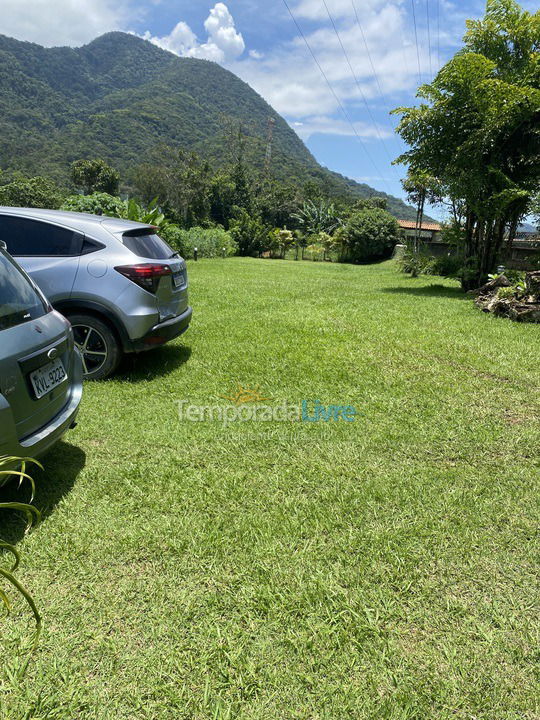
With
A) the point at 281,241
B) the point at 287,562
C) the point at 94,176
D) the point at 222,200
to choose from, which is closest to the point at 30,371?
the point at 287,562

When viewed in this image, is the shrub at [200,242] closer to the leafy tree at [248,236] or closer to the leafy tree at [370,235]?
the leafy tree at [248,236]

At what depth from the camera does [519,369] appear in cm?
517

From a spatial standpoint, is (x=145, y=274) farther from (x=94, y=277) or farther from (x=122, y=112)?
(x=122, y=112)

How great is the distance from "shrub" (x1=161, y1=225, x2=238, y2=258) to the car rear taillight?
1792 cm

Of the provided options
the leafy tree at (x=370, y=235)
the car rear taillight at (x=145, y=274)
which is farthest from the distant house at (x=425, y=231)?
the car rear taillight at (x=145, y=274)

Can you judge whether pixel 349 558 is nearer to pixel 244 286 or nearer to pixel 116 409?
pixel 116 409

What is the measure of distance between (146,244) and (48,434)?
2.89 meters

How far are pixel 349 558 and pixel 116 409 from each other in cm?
264

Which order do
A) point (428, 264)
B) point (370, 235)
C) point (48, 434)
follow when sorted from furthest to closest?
1. point (370, 235)
2. point (428, 264)
3. point (48, 434)

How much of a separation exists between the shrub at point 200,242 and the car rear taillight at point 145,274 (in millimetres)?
17925

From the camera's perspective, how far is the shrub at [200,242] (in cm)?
2352

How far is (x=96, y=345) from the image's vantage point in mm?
4488

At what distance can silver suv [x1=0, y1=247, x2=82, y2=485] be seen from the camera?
7.09 ft

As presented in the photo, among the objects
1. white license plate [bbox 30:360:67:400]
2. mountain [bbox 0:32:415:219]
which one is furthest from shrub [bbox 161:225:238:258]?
mountain [bbox 0:32:415:219]
